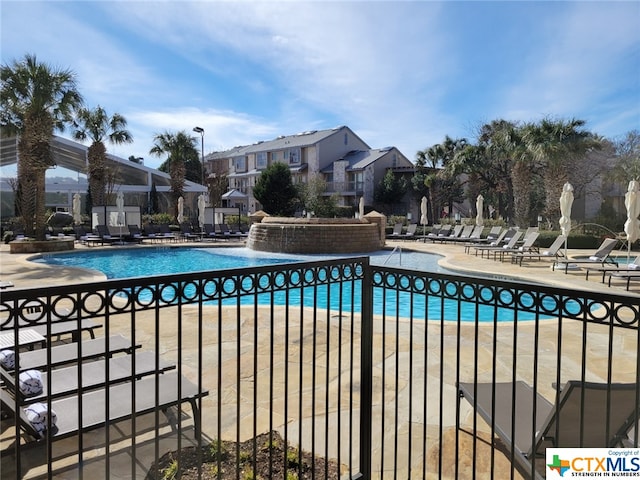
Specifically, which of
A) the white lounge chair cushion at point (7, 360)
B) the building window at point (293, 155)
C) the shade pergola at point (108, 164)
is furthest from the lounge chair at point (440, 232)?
the building window at point (293, 155)

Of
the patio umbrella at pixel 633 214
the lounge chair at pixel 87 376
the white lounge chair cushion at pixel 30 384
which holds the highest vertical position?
the patio umbrella at pixel 633 214

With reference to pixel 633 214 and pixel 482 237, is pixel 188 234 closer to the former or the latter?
pixel 482 237

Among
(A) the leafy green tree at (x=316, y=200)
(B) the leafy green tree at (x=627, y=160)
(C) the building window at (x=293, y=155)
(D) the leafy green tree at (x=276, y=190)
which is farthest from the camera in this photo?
(C) the building window at (x=293, y=155)

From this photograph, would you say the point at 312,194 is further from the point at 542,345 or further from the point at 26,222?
the point at 542,345

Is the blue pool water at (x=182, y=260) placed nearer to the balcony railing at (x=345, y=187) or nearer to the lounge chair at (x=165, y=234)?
the lounge chair at (x=165, y=234)

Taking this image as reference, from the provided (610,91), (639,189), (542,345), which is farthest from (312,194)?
(542,345)

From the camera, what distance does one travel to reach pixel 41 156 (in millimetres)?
18703

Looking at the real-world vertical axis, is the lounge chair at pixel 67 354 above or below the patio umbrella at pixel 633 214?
below

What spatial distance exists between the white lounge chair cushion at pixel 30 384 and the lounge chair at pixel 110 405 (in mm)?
109

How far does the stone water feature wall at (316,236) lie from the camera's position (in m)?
18.3

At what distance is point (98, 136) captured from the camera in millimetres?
29656

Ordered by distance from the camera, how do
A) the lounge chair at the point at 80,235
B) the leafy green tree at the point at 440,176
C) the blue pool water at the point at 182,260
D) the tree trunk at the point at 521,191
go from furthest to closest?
the leafy green tree at the point at 440,176 → the tree trunk at the point at 521,191 → the lounge chair at the point at 80,235 → the blue pool water at the point at 182,260

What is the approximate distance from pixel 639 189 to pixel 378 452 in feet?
43.5

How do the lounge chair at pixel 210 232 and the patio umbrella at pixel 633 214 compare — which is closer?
the patio umbrella at pixel 633 214
